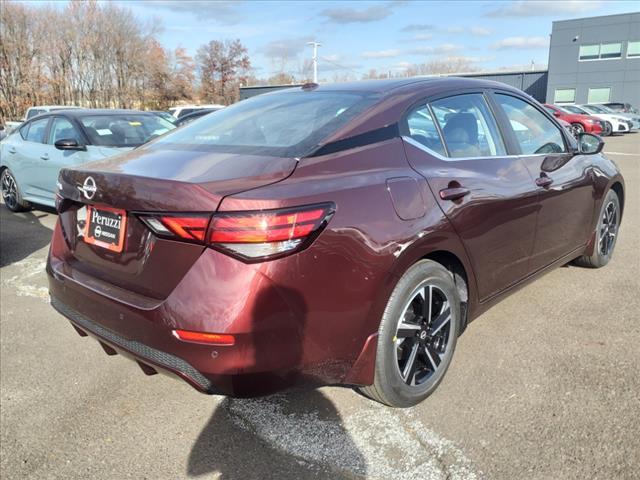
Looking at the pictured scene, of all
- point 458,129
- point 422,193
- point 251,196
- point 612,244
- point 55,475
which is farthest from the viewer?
point 612,244

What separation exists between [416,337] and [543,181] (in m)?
1.54

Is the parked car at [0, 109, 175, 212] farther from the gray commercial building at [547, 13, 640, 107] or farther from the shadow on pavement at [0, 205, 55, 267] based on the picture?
the gray commercial building at [547, 13, 640, 107]

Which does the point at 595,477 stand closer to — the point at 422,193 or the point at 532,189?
the point at 422,193

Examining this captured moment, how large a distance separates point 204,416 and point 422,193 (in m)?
1.59

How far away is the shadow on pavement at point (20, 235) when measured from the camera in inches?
231

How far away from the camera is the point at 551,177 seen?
3.54m

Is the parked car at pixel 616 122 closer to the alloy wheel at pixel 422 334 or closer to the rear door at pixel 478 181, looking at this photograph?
the rear door at pixel 478 181

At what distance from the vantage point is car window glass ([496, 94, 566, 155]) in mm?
3449

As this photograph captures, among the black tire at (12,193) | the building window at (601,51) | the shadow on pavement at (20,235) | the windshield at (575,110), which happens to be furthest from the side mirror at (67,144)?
the building window at (601,51)

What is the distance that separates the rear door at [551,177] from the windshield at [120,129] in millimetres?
4449

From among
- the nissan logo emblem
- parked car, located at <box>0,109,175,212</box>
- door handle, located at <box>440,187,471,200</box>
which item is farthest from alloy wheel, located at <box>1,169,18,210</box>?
door handle, located at <box>440,187,471,200</box>

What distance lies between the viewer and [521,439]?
7.94ft

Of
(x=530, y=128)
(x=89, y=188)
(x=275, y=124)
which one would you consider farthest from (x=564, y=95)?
(x=89, y=188)

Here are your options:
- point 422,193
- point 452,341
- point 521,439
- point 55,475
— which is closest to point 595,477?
point 521,439
